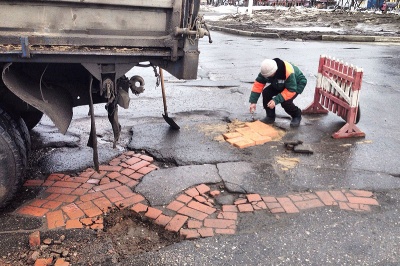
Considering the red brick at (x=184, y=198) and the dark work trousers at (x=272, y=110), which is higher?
the dark work trousers at (x=272, y=110)

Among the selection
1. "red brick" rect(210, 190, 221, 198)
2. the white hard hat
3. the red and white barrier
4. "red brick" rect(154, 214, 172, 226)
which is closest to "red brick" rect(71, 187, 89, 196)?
"red brick" rect(154, 214, 172, 226)

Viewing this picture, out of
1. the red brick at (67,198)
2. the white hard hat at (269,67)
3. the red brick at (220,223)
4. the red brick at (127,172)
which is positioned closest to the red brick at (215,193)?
the red brick at (220,223)

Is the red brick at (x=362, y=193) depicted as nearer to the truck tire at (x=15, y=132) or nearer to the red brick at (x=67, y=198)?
the red brick at (x=67, y=198)

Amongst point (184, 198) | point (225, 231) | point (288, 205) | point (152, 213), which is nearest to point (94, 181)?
point (152, 213)

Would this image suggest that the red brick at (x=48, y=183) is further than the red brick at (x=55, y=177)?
No

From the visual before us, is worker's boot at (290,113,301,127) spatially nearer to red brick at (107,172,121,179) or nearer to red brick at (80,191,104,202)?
red brick at (107,172,121,179)

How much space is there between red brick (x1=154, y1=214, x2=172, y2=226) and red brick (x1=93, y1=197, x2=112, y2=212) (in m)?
0.49

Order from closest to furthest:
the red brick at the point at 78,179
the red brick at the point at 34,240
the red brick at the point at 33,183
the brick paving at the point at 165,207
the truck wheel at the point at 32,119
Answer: the red brick at the point at 34,240, the brick paving at the point at 165,207, the red brick at the point at 33,183, the red brick at the point at 78,179, the truck wheel at the point at 32,119

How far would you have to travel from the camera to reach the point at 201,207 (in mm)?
3500

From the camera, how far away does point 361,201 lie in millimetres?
→ 3658

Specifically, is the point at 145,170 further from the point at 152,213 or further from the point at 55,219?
the point at 55,219

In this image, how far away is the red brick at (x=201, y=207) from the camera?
3.44 m

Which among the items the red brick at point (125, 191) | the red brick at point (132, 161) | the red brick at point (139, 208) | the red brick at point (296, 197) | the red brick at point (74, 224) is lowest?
the red brick at point (74, 224)

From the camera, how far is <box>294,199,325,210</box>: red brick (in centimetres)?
352
